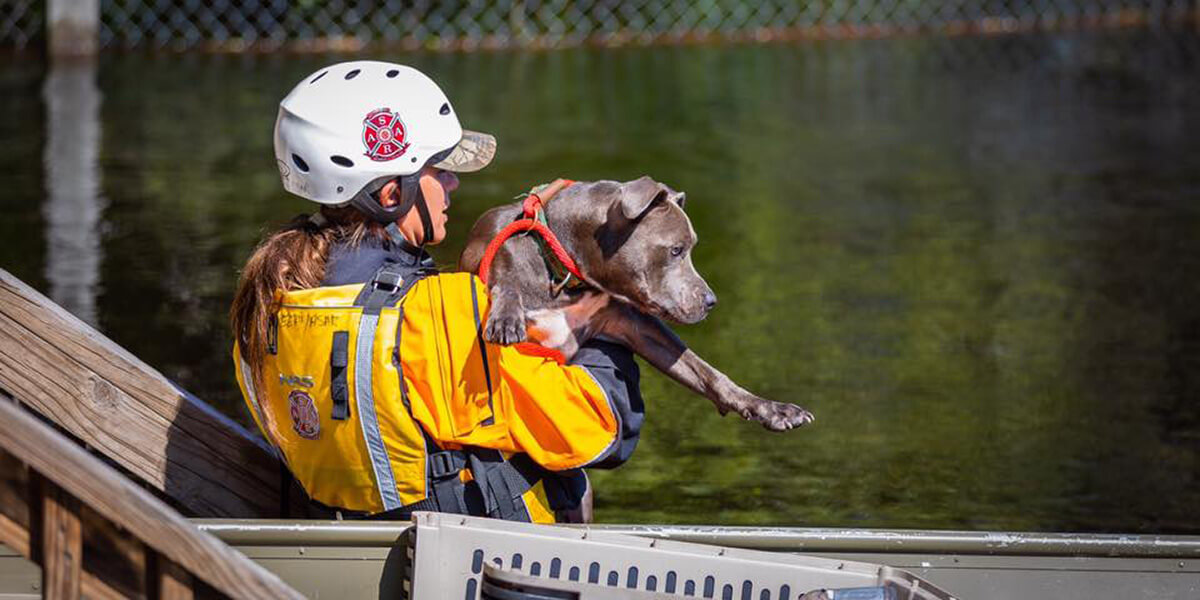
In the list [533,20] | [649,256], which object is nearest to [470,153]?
[649,256]

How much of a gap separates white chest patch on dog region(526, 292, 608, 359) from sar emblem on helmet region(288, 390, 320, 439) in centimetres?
54

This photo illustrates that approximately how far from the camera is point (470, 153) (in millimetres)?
4164

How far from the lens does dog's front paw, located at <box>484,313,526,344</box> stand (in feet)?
12.4

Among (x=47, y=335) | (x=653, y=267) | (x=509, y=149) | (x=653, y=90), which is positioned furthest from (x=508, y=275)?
(x=653, y=90)

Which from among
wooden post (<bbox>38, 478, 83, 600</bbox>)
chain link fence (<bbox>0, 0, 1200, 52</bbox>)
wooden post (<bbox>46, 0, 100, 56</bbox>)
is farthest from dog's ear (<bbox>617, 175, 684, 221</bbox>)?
wooden post (<bbox>46, 0, 100, 56</bbox>)

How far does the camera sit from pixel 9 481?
3.22 meters

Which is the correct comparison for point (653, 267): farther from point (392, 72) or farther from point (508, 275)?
point (392, 72)

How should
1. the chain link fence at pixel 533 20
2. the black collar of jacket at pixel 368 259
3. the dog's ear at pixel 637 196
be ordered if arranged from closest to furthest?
the black collar of jacket at pixel 368 259
the dog's ear at pixel 637 196
the chain link fence at pixel 533 20

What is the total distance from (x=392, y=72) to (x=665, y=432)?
128 inches

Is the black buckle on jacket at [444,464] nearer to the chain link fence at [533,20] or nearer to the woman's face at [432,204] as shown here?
the woman's face at [432,204]

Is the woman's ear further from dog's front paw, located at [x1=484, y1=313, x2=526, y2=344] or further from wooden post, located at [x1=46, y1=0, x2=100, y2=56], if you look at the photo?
wooden post, located at [x1=46, y1=0, x2=100, y2=56]

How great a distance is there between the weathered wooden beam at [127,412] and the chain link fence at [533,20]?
36.6 ft

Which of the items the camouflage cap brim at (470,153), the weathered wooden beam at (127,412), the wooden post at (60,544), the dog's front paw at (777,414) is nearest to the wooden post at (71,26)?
the weathered wooden beam at (127,412)

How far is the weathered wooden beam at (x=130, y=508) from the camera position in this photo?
10.2 ft
